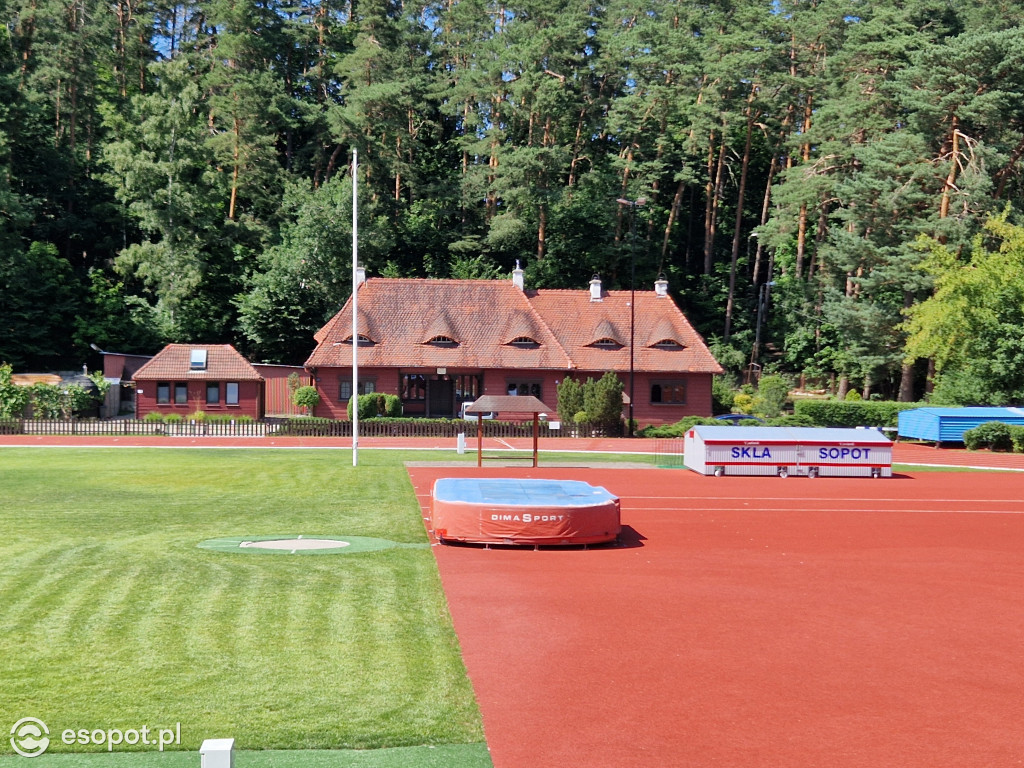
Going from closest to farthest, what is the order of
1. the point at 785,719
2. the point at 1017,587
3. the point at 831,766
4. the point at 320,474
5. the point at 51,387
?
the point at 831,766 < the point at 785,719 < the point at 1017,587 < the point at 320,474 < the point at 51,387

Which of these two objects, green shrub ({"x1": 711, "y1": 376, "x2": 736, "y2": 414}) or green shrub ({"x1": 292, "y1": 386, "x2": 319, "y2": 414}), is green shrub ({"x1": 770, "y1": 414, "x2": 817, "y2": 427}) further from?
green shrub ({"x1": 292, "y1": 386, "x2": 319, "y2": 414})

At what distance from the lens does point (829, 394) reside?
6969 cm

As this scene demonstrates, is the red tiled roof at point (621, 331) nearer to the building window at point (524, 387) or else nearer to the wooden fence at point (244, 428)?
the building window at point (524, 387)

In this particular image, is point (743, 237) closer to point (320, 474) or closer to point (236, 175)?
point (236, 175)

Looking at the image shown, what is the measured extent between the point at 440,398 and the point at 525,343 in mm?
5784

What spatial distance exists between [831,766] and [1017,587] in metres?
9.78

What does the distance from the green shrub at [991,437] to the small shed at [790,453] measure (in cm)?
1246

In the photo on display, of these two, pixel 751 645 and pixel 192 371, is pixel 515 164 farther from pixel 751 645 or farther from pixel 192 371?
pixel 751 645

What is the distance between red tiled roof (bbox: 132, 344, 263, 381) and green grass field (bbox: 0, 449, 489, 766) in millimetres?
29957

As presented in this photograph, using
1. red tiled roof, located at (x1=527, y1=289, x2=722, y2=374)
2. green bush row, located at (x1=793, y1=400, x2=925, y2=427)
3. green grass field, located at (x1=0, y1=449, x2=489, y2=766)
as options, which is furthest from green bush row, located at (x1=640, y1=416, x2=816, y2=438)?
green grass field, located at (x1=0, y1=449, x2=489, y2=766)

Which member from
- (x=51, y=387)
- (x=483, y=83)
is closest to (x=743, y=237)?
(x=483, y=83)

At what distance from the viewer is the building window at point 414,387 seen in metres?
57.1

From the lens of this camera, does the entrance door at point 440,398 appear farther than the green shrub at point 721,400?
No

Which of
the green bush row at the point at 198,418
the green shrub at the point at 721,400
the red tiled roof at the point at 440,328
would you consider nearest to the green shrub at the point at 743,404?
the green shrub at the point at 721,400
